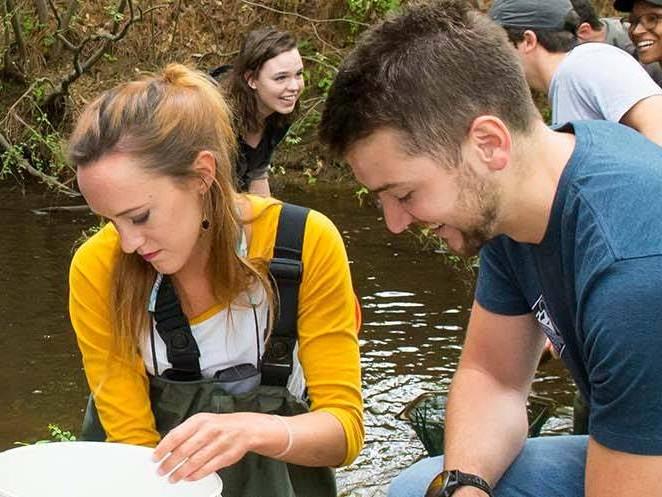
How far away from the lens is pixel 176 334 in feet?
7.63

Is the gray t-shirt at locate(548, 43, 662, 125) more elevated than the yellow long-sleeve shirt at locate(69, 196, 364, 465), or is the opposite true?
the gray t-shirt at locate(548, 43, 662, 125)

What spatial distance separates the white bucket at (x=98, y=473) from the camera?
187 centimetres

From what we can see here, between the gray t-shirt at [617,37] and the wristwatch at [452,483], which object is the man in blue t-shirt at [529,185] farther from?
the gray t-shirt at [617,37]

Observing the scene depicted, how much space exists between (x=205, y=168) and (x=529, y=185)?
685mm

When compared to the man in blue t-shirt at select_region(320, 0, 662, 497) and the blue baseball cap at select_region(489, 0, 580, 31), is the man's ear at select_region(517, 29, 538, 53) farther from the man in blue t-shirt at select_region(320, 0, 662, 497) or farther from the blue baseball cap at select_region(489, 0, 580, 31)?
the man in blue t-shirt at select_region(320, 0, 662, 497)

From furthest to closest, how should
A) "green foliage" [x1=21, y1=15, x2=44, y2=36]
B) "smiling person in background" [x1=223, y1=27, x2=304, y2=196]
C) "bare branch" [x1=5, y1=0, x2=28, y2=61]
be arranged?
"green foliage" [x1=21, y1=15, x2=44, y2=36]
"bare branch" [x1=5, y1=0, x2=28, y2=61]
"smiling person in background" [x1=223, y1=27, x2=304, y2=196]

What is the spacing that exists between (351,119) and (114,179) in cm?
53

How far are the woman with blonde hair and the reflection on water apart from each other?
1.30 m

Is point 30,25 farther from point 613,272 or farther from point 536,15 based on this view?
point 613,272

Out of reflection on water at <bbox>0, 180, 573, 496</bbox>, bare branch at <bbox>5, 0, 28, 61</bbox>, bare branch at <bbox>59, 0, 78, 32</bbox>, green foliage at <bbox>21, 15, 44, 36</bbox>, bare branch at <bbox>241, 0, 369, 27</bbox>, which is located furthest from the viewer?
bare branch at <bbox>241, 0, 369, 27</bbox>

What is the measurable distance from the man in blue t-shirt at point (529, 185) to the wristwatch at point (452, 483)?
27 centimetres

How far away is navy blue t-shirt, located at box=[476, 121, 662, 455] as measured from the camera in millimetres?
1640

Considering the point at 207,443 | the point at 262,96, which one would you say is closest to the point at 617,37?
→ the point at 262,96

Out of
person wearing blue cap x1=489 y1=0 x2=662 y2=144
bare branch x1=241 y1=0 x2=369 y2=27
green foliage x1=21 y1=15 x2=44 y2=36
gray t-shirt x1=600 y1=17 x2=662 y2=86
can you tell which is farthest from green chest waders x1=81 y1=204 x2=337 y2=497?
green foliage x1=21 y1=15 x2=44 y2=36
